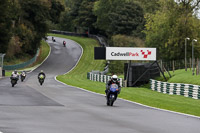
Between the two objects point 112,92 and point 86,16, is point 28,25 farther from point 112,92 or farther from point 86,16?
point 112,92

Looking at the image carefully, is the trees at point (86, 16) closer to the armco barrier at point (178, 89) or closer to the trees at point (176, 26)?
the trees at point (176, 26)

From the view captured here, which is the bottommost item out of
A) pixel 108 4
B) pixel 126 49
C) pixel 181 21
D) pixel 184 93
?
pixel 184 93

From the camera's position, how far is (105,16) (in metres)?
117

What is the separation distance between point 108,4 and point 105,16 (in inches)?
161

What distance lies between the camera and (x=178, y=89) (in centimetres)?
3809

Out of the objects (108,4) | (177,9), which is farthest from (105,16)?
(177,9)

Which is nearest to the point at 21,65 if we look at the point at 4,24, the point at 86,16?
the point at 4,24

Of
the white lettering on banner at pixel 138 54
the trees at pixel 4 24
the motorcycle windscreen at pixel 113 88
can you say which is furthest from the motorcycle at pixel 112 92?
the trees at pixel 4 24

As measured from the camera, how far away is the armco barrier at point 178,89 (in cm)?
3447

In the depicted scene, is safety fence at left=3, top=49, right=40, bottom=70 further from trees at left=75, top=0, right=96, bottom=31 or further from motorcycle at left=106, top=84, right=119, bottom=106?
motorcycle at left=106, top=84, right=119, bottom=106

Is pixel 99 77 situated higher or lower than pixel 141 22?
lower

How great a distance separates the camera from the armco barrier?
34469 millimetres

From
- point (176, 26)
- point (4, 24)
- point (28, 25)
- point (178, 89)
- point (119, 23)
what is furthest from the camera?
point (119, 23)

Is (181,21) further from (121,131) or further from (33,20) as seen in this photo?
(121,131)
